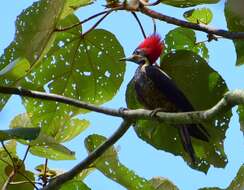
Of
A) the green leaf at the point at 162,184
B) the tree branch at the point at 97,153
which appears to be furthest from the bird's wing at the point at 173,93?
the tree branch at the point at 97,153

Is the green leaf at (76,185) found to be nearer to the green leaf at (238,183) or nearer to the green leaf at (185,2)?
the green leaf at (238,183)

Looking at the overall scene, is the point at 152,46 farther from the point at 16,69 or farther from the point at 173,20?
the point at 16,69

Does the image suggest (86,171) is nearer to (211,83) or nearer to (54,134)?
(54,134)

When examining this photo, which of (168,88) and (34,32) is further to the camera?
(168,88)

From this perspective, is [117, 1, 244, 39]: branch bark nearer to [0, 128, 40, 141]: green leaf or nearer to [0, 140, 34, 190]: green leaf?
[0, 128, 40, 141]: green leaf

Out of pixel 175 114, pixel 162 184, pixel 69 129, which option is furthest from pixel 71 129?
pixel 175 114

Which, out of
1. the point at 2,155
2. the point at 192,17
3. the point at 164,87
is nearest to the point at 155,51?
the point at 164,87

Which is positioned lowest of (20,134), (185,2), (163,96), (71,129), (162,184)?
(163,96)

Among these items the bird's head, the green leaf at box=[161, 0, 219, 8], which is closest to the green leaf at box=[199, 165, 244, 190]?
the green leaf at box=[161, 0, 219, 8]

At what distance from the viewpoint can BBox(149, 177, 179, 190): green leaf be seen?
8.29 ft

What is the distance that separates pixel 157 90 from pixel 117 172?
1302mm

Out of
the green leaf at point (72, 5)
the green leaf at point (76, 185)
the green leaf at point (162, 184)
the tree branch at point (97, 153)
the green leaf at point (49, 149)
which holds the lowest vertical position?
the green leaf at point (162, 184)

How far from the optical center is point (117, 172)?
244cm

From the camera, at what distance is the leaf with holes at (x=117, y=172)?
2402 mm
